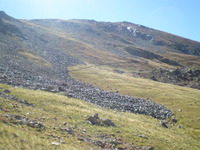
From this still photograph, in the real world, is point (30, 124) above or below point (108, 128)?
above

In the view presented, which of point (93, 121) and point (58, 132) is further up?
point (58, 132)

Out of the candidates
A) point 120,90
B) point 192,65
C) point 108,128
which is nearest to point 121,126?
point 108,128

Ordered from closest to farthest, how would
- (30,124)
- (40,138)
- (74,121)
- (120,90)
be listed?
1. (40,138)
2. (30,124)
3. (74,121)
4. (120,90)

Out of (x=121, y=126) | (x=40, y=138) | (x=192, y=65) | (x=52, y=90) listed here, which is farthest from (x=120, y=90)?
(x=192, y=65)

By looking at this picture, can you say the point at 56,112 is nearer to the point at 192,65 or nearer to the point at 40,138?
the point at 40,138

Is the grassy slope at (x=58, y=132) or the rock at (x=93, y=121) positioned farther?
the rock at (x=93, y=121)

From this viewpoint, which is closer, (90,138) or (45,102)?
(90,138)

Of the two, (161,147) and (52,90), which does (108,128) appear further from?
(52,90)

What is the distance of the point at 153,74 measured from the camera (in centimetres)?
10675

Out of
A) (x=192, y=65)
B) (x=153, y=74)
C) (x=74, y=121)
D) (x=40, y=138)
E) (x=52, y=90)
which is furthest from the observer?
(x=192, y=65)

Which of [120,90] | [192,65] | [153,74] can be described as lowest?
[120,90]

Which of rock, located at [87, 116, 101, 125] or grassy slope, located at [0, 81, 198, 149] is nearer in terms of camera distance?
grassy slope, located at [0, 81, 198, 149]

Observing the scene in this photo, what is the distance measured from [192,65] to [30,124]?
207 metres

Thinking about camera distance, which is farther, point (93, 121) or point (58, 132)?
point (93, 121)
